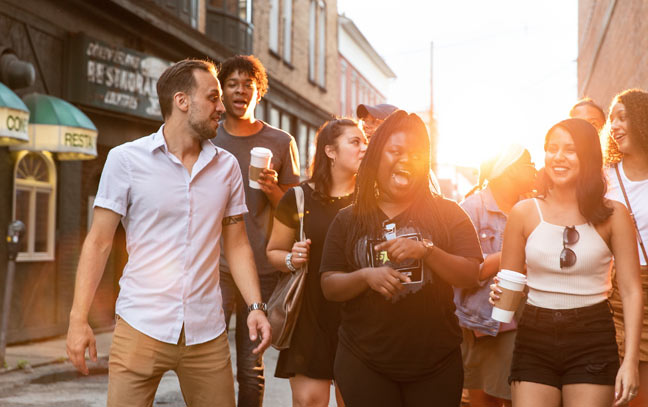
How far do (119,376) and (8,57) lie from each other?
875 centimetres

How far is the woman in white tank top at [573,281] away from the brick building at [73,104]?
920cm

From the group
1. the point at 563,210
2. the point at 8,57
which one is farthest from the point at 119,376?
the point at 8,57

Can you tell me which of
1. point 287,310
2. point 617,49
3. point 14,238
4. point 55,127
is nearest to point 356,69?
point 617,49

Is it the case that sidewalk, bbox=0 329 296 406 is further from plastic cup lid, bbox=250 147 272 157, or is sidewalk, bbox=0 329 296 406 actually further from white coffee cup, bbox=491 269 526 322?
white coffee cup, bbox=491 269 526 322

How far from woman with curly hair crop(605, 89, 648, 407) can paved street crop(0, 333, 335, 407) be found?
3.97m

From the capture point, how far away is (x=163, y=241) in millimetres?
3684

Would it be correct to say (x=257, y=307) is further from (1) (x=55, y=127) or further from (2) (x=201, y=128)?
(1) (x=55, y=127)

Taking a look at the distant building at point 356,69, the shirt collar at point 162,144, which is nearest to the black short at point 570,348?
the shirt collar at point 162,144

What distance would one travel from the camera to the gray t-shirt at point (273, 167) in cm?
529

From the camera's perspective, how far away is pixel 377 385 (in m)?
3.45

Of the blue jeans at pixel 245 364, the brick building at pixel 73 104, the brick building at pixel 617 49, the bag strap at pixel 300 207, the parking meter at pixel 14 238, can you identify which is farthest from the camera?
the brick building at pixel 73 104

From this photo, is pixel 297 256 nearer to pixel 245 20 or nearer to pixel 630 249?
pixel 630 249

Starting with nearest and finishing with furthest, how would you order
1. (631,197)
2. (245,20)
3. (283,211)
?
1. (631,197)
2. (283,211)
3. (245,20)

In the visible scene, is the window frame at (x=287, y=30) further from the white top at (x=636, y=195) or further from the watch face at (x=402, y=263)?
the watch face at (x=402, y=263)
